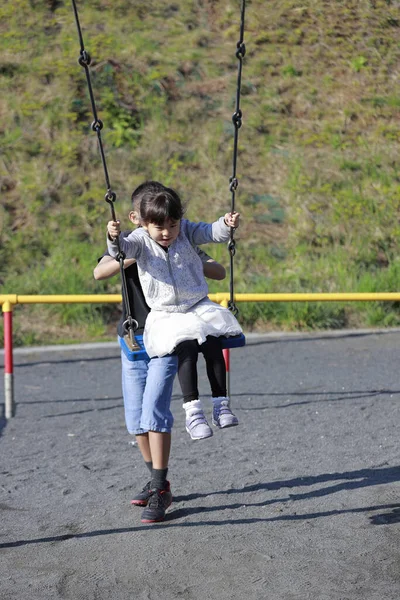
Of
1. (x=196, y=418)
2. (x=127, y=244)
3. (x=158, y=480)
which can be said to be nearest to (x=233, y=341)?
(x=196, y=418)

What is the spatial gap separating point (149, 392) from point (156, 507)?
1.94 ft

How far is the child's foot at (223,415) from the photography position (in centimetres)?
421

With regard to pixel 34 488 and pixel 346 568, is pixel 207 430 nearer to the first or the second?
pixel 346 568

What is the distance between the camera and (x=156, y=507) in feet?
14.9

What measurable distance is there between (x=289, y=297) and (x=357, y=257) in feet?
16.0

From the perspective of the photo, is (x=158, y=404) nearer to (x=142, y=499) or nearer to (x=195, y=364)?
(x=195, y=364)

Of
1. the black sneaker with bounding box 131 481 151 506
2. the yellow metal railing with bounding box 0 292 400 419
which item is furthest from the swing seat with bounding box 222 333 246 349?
the yellow metal railing with bounding box 0 292 400 419

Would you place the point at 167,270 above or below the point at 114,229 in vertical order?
below

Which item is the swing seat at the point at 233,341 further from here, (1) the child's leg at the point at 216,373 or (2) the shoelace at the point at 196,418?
(2) the shoelace at the point at 196,418

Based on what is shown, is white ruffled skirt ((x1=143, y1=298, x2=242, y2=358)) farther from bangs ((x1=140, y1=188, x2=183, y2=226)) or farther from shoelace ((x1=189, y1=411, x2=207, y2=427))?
bangs ((x1=140, y1=188, x2=183, y2=226))

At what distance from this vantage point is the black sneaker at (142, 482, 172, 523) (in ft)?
14.9

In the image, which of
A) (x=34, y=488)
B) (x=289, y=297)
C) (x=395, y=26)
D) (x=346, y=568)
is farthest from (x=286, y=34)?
(x=346, y=568)

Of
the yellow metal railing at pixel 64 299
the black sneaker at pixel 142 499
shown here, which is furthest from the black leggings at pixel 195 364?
the yellow metal railing at pixel 64 299

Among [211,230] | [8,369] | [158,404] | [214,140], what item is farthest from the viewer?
[214,140]
